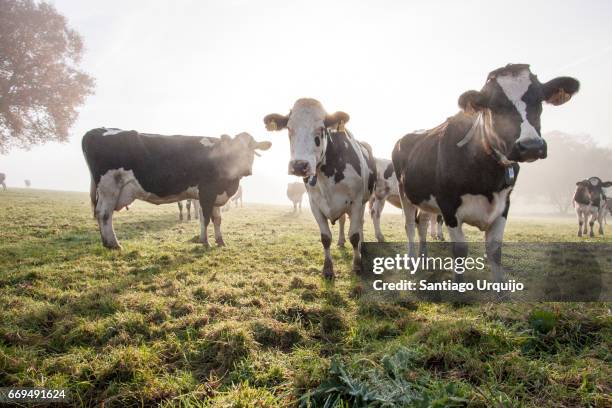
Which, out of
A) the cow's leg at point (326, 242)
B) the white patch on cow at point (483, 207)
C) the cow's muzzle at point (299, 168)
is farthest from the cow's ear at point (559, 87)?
the cow's leg at point (326, 242)

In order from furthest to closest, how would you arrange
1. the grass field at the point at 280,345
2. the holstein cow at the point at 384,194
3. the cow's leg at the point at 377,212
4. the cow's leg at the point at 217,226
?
the holstein cow at the point at 384,194, the cow's leg at the point at 377,212, the cow's leg at the point at 217,226, the grass field at the point at 280,345

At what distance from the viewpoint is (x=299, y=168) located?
5023mm

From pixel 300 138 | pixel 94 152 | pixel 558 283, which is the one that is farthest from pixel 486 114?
pixel 94 152

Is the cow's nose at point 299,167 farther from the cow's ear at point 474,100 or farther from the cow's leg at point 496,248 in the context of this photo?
the cow's leg at point 496,248

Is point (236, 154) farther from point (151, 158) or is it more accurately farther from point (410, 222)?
point (410, 222)

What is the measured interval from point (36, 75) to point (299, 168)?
76.8 feet

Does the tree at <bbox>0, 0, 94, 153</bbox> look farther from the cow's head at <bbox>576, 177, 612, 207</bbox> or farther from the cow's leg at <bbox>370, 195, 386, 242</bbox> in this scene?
the cow's head at <bbox>576, 177, 612, 207</bbox>

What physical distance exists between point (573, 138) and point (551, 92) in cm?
7742

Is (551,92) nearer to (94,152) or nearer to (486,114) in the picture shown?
(486,114)

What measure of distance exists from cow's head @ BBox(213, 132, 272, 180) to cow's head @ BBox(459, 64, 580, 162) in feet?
22.7

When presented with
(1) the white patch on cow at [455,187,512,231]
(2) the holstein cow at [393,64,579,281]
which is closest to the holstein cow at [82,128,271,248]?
(2) the holstein cow at [393,64,579,281]

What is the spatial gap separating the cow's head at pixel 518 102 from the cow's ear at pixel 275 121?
295cm

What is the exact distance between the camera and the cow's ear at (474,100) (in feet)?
13.1

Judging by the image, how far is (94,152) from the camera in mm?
7992
